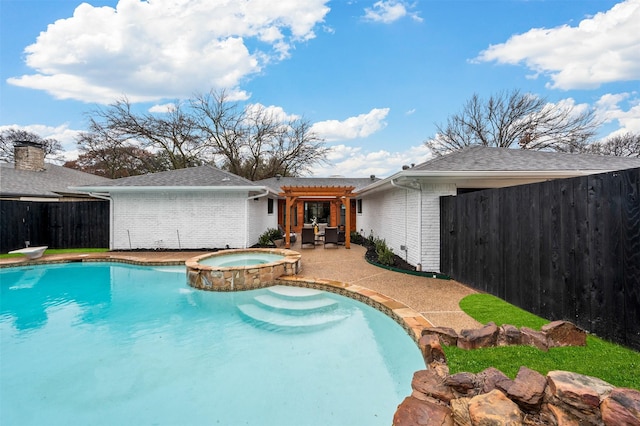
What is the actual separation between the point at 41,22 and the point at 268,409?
15291 mm

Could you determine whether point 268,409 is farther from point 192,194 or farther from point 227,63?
point 227,63

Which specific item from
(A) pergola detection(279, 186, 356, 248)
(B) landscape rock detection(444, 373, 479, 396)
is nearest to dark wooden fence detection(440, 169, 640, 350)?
(B) landscape rock detection(444, 373, 479, 396)

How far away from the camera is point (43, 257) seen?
10594 mm

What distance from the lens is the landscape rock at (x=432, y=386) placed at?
8.25ft

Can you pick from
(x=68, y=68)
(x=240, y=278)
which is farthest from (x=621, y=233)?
(x=68, y=68)

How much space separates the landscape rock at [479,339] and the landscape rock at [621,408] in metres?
1.48

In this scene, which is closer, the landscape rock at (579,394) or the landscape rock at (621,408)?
the landscape rock at (621,408)

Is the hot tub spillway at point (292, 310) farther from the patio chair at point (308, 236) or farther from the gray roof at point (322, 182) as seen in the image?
the gray roof at point (322, 182)

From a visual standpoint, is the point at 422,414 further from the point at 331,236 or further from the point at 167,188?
the point at 167,188

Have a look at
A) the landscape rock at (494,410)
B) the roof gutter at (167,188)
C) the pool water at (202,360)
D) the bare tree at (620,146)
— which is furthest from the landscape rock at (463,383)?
the bare tree at (620,146)

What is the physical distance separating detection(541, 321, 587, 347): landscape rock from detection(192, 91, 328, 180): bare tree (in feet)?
80.8

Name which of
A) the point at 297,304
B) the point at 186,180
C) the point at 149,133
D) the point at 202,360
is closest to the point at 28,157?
the point at 149,133

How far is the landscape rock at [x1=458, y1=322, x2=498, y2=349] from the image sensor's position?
10.9ft

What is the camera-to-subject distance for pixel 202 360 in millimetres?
4031
